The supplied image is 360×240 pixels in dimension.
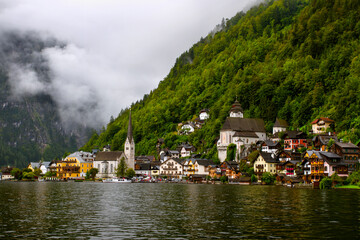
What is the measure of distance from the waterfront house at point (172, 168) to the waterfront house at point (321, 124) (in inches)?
1999

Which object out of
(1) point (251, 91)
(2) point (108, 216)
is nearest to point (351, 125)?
(1) point (251, 91)

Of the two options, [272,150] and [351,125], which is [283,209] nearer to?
[351,125]

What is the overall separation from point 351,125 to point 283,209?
7259 cm

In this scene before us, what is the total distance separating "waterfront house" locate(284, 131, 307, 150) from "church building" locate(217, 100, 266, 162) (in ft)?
63.2

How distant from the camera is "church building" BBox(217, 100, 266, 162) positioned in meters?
141

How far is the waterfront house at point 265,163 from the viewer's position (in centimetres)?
11500

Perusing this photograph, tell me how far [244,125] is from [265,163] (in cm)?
3076

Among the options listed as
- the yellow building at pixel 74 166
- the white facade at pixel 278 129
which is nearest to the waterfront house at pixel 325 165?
the white facade at pixel 278 129

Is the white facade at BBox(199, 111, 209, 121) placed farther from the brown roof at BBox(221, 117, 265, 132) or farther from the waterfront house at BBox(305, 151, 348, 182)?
the waterfront house at BBox(305, 151, 348, 182)

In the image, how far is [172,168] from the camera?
157625 mm

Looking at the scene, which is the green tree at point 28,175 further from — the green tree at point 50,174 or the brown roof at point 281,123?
the brown roof at point 281,123

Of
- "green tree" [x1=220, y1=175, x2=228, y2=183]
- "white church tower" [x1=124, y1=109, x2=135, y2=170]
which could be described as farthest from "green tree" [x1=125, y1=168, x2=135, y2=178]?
"green tree" [x1=220, y1=175, x2=228, y2=183]

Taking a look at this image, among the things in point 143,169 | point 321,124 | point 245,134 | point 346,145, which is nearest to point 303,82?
point 245,134

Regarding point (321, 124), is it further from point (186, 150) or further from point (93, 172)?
point (93, 172)
